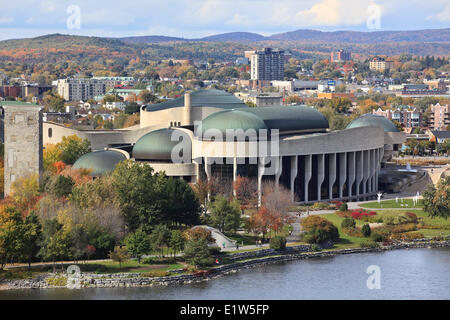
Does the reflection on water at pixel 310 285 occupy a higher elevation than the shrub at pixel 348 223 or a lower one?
lower

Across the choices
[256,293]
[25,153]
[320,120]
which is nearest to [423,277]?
[256,293]

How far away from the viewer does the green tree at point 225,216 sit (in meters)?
66.9

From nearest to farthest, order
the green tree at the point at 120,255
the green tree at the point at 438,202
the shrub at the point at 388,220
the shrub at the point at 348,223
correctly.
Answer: the green tree at the point at 120,255 < the shrub at the point at 348,223 < the shrub at the point at 388,220 < the green tree at the point at 438,202

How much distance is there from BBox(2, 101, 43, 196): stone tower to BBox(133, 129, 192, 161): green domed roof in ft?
50.8

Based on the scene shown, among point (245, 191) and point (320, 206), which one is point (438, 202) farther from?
point (245, 191)

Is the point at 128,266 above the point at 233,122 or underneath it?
underneath

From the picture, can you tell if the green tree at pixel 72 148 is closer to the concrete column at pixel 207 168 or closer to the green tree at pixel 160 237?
the concrete column at pixel 207 168

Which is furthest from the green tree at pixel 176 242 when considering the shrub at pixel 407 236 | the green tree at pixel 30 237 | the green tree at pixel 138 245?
the shrub at pixel 407 236

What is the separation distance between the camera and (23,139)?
225ft

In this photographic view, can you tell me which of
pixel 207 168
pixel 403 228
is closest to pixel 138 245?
pixel 403 228

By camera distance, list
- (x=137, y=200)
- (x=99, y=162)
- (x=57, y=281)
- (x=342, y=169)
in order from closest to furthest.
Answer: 1. (x=57, y=281)
2. (x=137, y=200)
3. (x=99, y=162)
4. (x=342, y=169)

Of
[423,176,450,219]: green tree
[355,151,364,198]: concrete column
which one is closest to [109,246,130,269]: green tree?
[423,176,450,219]: green tree

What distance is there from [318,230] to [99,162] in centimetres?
2185

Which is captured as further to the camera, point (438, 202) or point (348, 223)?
point (438, 202)
